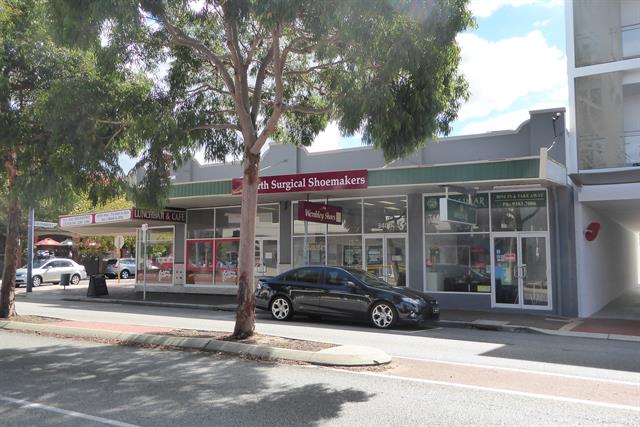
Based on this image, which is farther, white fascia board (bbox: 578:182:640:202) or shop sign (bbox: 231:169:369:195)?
shop sign (bbox: 231:169:369:195)

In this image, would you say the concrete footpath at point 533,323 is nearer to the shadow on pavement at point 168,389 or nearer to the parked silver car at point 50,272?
the shadow on pavement at point 168,389

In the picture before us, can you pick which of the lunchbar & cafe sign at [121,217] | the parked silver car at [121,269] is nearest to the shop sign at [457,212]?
the lunchbar & cafe sign at [121,217]

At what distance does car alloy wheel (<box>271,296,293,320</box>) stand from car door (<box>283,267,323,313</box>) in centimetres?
20

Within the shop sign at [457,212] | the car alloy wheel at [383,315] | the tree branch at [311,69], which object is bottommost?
the car alloy wheel at [383,315]

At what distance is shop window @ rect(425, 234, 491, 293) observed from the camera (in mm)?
16969

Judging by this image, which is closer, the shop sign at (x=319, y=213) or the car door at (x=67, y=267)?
the shop sign at (x=319, y=213)

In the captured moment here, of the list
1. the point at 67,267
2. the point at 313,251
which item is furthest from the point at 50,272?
the point at 313,251

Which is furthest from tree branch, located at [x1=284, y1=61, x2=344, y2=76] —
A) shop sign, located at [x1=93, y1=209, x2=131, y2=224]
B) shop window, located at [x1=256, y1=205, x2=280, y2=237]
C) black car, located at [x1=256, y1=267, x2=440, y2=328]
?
shop sign, located at [x1=93, y1=209, x2=131, y2=224]

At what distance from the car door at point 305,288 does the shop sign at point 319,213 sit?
8.23 feet

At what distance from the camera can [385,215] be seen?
18.8 metres

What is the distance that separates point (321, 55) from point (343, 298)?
6458mm

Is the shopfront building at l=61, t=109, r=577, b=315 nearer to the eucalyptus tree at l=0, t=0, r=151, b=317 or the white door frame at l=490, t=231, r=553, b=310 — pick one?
the white door frame at l=490, t=231, r=553, b=310

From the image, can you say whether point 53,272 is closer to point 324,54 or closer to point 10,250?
point 10,250

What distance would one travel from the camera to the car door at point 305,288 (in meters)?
14.0
